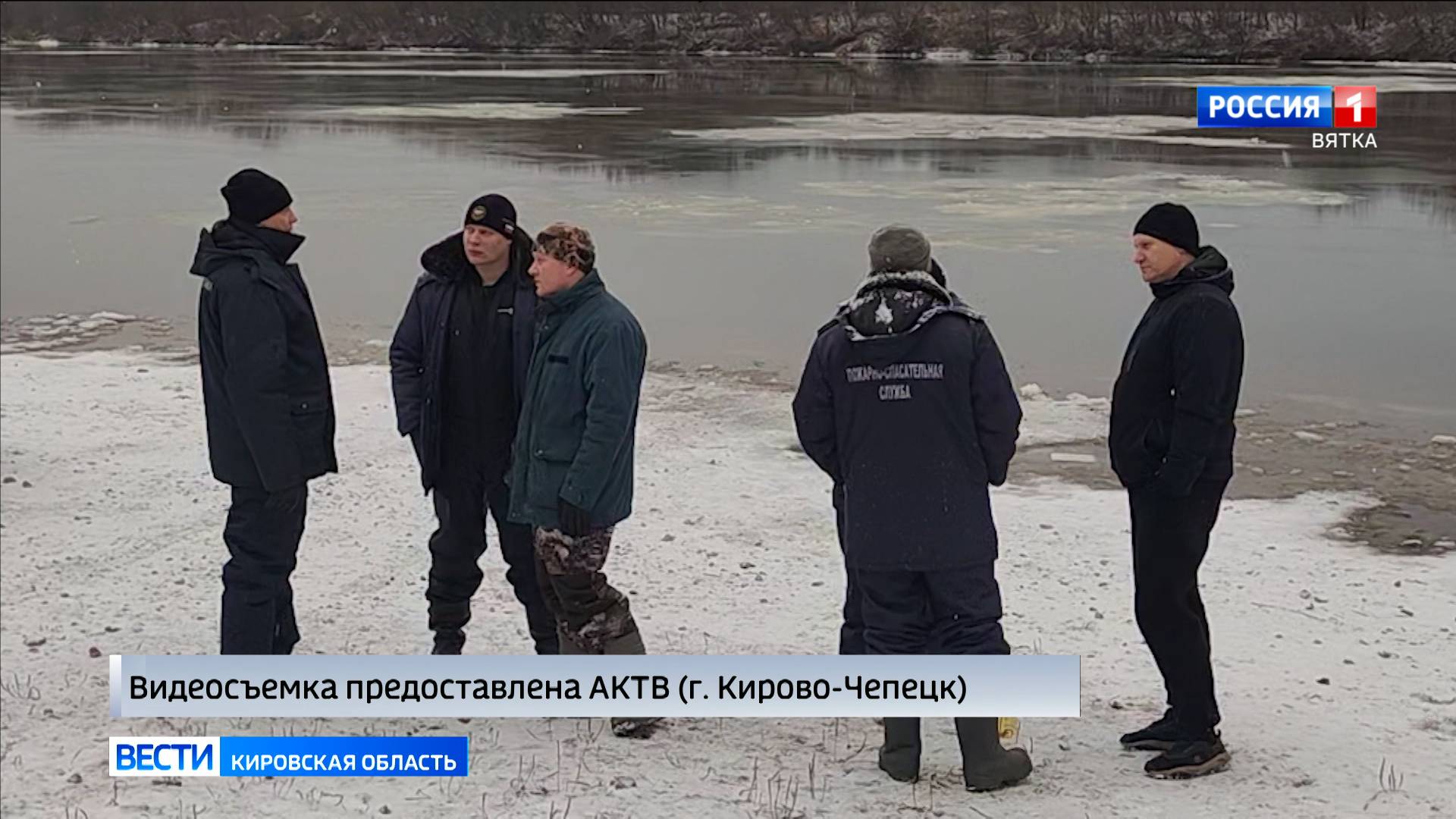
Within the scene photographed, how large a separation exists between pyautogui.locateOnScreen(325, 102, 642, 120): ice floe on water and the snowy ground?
21629mm

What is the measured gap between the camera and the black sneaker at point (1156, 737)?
507 centimetres

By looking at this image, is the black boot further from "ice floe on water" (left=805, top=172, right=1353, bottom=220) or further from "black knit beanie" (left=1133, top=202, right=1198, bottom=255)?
"ice floe on water" (left=805, top=172, right=1353, bottom=220)

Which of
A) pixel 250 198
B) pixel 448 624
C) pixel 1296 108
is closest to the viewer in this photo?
pixel 250 198

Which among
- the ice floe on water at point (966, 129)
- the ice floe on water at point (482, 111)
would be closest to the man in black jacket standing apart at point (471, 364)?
the ice floe on water at point (966, 129)

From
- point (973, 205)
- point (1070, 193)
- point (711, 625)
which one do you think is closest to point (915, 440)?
point (711, 625)

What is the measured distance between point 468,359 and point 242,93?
3657 cm

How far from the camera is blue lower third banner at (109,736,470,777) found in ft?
16.4

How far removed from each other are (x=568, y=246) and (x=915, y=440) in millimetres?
1245

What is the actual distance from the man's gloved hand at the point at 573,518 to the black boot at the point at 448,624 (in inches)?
36.4

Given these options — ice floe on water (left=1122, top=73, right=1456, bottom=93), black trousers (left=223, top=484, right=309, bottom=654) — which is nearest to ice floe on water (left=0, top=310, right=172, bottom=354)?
black trousers (left=223, top=484, right=309, bottom=654)

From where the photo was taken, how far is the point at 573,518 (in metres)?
4.99

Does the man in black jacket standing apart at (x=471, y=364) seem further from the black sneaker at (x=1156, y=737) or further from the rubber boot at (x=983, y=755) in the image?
the black sneaker at (x=1156, y=737)

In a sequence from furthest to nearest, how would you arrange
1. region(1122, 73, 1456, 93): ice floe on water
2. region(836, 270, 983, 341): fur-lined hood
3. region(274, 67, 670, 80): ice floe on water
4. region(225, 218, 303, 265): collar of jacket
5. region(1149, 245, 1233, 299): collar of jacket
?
region(274, 67, 670, 80): ice floe on water → region(1122, 73, 1456, 93): ice floe on water → region(225, 218, 303, 265): collar of jacket → region(1149, 245, 1233, 299): collar of jacket → region(836, 270, 983, 341): fur-lined hood

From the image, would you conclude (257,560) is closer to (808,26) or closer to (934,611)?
(934,611)
